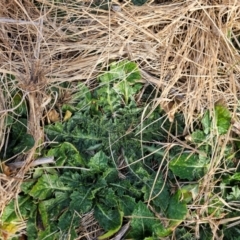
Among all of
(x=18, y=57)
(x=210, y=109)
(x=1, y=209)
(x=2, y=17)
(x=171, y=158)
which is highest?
(x=2, y=17)

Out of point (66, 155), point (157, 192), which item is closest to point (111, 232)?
point (157, 192)

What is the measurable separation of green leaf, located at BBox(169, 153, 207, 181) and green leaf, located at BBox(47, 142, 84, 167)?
→ 35cm

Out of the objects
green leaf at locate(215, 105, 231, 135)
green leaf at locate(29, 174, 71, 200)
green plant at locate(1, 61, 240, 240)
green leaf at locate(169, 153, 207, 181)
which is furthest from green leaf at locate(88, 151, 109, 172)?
green leaf at locate(215, 105, 231, 135)

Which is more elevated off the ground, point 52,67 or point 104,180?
point 52,67

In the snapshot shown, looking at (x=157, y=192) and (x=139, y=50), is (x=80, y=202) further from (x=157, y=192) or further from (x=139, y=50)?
(x=139, y=50)

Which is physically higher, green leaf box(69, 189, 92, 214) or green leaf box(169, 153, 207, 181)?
green leaf box(169, 153, 207, 181)

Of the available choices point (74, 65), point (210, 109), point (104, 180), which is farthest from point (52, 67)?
point (210, 109)

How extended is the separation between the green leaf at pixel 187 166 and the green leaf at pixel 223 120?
5.7 inches

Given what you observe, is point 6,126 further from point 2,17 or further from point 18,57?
point 2,17

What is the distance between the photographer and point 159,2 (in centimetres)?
199

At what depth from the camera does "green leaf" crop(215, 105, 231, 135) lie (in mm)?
1868

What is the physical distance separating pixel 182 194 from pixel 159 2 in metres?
0.77

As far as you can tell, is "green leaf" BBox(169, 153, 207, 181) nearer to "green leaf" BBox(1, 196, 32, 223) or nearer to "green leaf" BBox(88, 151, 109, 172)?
"green leaf" BBox(88, 151, 109, 172)

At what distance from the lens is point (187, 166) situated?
1844 mm
